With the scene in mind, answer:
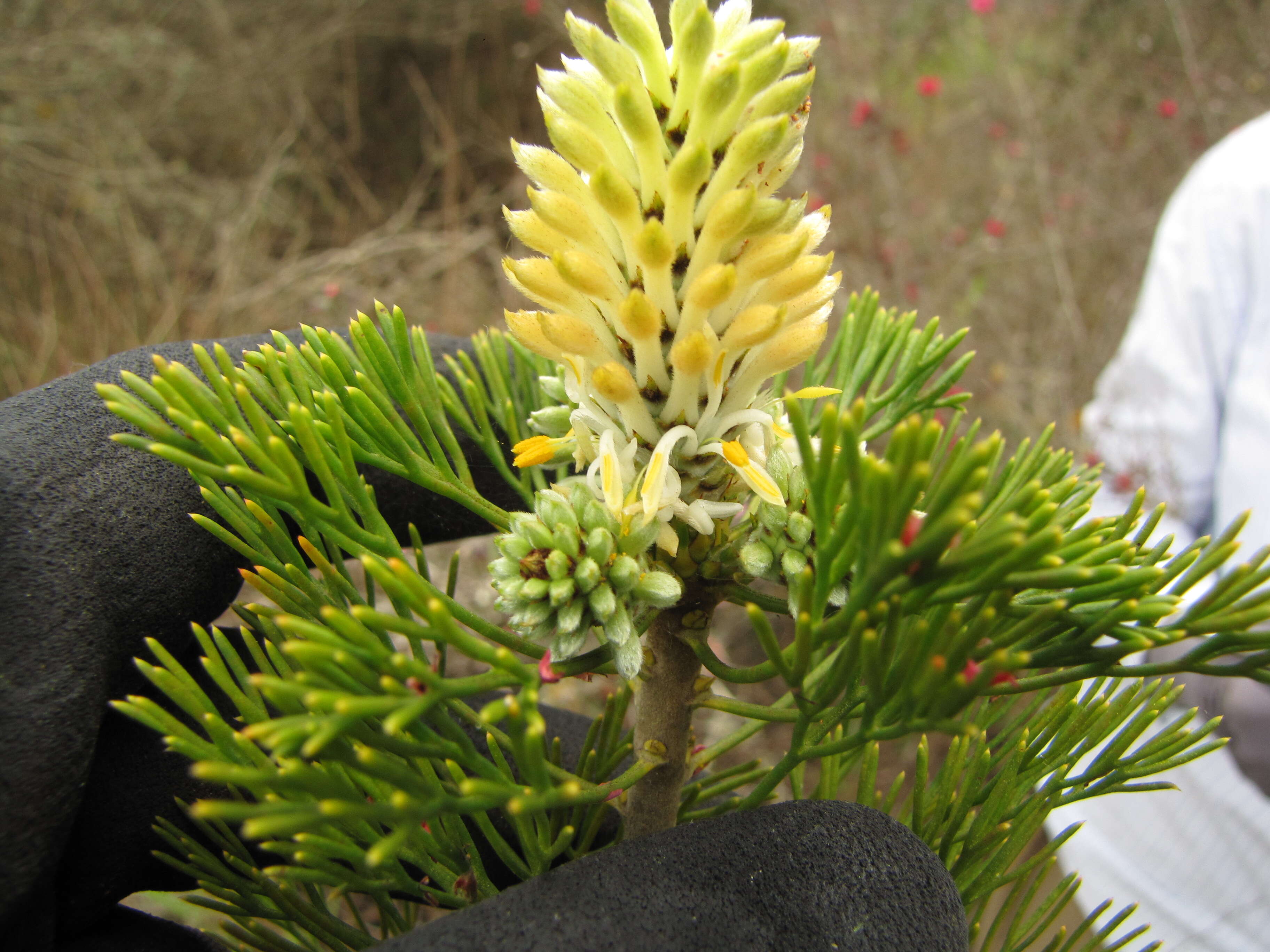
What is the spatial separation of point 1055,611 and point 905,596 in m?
0.08

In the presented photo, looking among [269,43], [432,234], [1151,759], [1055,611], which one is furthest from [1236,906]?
[269,43]

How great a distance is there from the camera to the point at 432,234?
3.62 metres

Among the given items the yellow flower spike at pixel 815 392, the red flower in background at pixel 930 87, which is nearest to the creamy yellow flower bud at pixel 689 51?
the yellow flower spike at pixel 815 392

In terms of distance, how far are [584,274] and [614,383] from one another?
0.08 m

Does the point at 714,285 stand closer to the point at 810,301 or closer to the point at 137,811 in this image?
the point at 810,301

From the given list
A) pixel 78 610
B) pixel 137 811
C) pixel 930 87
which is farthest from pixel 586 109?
pixel 930 87

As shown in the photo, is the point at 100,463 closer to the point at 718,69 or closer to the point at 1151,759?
the point at 718,69

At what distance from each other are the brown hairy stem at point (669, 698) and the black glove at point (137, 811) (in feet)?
0.24

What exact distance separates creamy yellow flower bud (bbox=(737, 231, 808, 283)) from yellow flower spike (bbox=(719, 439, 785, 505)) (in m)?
0.12

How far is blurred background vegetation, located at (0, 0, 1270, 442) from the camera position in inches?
118

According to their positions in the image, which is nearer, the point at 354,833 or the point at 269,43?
the point at 354,833

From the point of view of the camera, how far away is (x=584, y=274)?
1.74 feet

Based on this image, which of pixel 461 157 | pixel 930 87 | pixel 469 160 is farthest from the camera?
pixel 469 160

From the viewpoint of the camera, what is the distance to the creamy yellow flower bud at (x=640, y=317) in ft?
1.66
